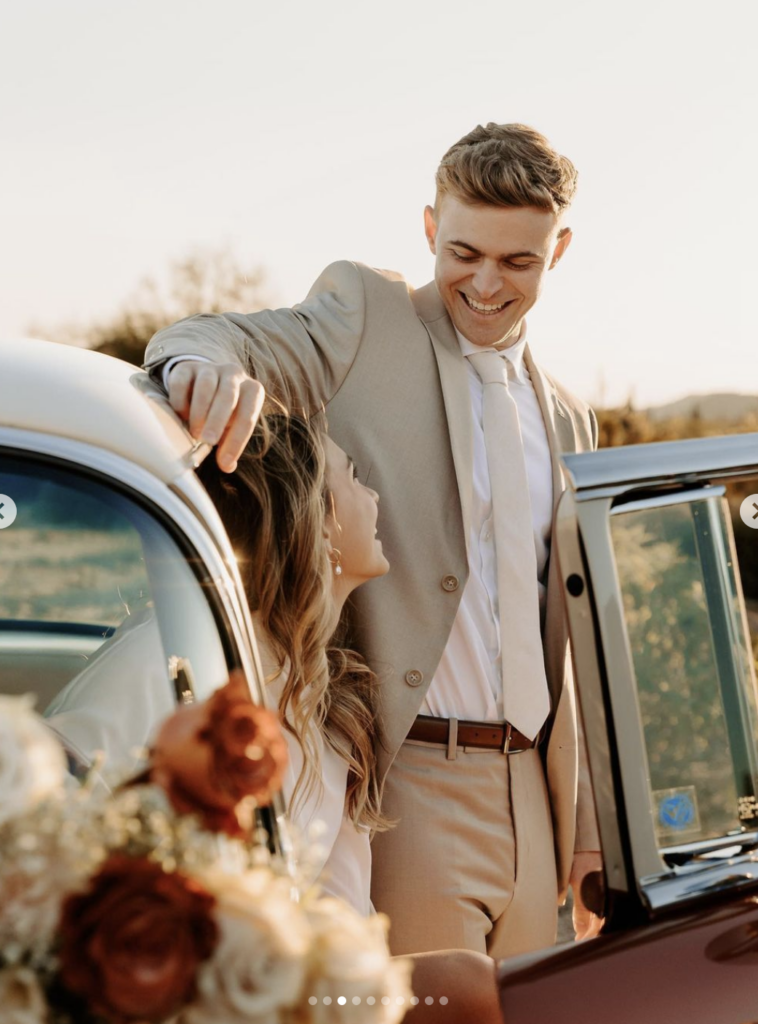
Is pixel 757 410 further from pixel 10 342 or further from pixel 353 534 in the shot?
pixel 10 342

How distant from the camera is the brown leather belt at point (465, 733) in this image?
2814 millimetres

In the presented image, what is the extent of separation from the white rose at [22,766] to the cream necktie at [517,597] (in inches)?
75.1

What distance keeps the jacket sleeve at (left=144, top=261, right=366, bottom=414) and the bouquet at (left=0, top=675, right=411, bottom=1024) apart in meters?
1.46

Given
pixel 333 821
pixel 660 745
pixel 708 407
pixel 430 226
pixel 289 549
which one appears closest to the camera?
pixel 660 745

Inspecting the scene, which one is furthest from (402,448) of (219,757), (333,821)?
(219,757)

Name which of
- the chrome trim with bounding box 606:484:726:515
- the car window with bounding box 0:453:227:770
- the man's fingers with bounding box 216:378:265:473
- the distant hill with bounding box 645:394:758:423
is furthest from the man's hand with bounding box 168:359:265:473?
the distant hill with bounding box 645:394:758:423

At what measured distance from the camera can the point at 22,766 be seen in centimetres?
97

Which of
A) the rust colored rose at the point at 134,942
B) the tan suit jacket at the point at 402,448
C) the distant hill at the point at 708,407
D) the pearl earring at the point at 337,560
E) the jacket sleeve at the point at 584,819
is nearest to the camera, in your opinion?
the rust colored rose at the point at 134,942

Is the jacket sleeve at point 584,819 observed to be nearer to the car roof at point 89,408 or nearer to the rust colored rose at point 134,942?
the car roof at point 89,408

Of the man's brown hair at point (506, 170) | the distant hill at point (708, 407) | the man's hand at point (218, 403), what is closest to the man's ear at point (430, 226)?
the man's brown hair at point (506, 170)

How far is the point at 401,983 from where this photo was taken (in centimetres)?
104

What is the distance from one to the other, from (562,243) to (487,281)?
→ 0.44m

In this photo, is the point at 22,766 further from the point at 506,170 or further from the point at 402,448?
the point at 506,170

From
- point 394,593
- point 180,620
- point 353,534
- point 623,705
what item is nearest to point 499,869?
point 394,593
